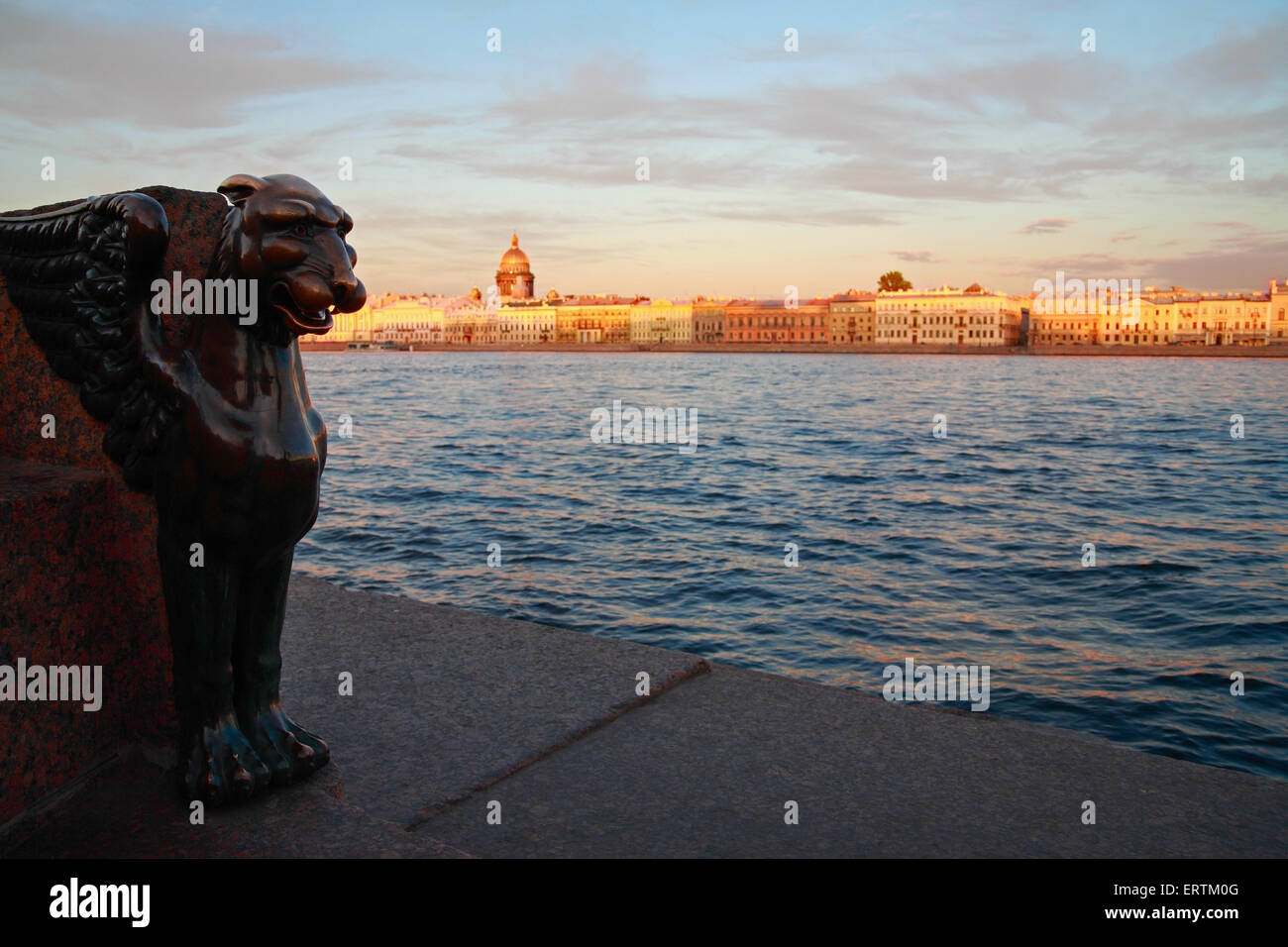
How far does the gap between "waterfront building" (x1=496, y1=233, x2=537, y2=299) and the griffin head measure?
3725 inches

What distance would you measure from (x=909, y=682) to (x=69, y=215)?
11.3ft

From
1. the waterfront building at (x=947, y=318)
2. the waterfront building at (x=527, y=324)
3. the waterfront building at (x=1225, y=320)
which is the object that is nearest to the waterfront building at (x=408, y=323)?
the waterfront building at (x=527, y=324)

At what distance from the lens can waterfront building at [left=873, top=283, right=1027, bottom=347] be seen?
237 feet

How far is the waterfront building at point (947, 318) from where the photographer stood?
72.3 meters

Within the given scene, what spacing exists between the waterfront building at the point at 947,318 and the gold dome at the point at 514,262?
115ft

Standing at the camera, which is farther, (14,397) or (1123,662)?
(1123,662)

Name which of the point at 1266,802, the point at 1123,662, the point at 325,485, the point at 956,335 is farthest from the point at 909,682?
the point at 956,335

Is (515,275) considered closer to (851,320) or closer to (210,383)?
(851,320)

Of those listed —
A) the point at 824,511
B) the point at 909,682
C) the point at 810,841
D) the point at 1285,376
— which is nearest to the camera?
the point at 810,841

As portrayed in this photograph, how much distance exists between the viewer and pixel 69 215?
1.46m

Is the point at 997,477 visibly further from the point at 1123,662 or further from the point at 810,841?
the point at 810,841

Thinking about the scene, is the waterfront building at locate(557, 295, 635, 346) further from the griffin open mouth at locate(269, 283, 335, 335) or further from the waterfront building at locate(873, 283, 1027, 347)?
the griffin open mouth at locate(269, 283, 335, 335)

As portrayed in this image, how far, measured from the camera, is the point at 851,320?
75938mm
